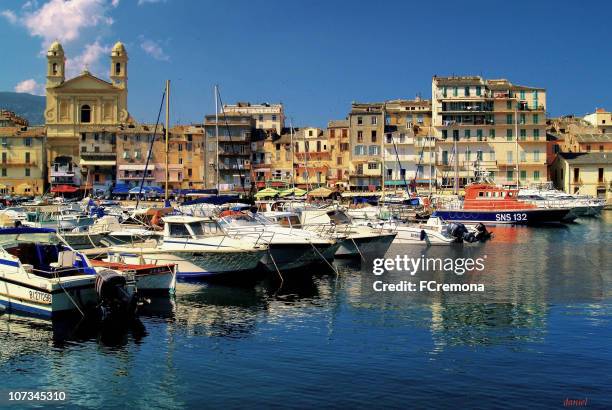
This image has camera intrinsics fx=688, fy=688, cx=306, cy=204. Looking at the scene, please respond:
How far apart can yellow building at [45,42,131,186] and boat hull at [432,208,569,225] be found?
5905 cm

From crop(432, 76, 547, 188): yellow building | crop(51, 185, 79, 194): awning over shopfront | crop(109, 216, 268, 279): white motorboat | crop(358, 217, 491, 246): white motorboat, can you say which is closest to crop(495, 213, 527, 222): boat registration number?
crop(358, 217, 491, 246): white motorboat

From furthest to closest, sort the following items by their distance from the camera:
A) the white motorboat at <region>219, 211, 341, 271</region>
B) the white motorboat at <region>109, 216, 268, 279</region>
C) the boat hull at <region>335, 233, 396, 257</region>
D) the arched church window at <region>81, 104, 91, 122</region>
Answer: the arched church window at <region>81, 104, 91, 122</region>
the boat hull at <region>335, 233, 396, 257</region>
the white motorboat at <region>219, 211, 341, 271</region>
the white motorboat at <region>109, 216, 268, 279</region>

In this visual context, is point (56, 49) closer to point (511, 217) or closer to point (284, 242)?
point (511, 217)

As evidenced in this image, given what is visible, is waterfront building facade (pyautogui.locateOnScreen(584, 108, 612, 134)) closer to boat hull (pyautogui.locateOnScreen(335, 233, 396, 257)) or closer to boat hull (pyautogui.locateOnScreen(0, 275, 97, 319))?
boat hull (pyautogui.locateOnScreen(335, 233, 396, 257))

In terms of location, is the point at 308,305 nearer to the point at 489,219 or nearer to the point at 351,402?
the point at 351,402

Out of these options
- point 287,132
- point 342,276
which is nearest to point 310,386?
point 342,276

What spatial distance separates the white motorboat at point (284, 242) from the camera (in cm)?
3419

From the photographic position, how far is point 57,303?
23.6m

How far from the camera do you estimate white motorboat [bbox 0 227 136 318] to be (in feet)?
77.6

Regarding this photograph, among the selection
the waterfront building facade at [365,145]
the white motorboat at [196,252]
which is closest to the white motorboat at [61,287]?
the white motorboat at [196,252]

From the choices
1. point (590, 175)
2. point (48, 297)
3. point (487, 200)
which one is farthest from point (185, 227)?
point (590, 175)

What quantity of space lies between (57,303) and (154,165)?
265 feet

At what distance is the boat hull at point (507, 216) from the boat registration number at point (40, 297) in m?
51.2

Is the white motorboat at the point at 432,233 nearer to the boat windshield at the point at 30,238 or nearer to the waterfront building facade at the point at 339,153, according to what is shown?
the boat windshield at the point at 30,238
